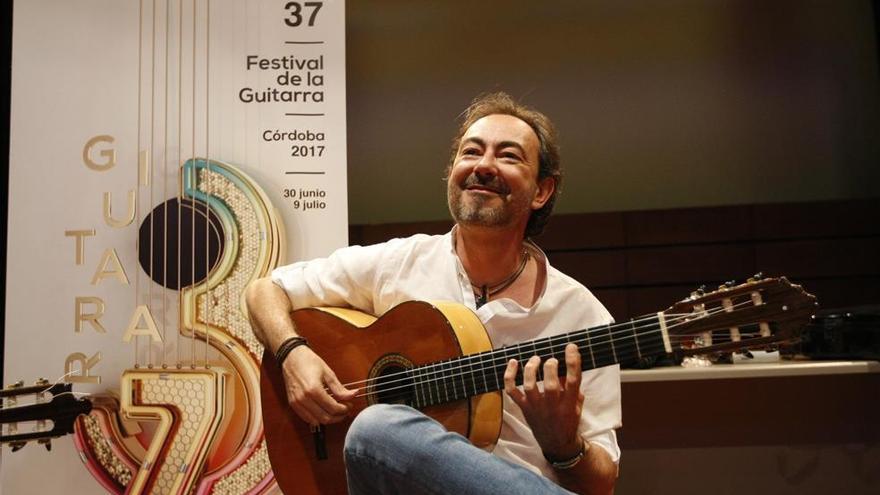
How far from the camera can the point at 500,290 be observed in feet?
6.56

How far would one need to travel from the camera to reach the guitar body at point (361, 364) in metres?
1.66

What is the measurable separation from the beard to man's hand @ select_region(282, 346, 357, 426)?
0.54m

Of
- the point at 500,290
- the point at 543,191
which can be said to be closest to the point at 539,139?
the point at 543,191

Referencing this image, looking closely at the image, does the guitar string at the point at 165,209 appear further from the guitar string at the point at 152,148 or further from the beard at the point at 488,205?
the beard at the point at 488,205

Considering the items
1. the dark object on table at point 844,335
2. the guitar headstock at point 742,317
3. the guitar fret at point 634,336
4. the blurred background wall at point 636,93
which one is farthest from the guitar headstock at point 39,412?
the dark object on table at point 844,335

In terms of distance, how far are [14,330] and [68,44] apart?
1.00 meters

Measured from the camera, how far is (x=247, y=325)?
2500 millimetres

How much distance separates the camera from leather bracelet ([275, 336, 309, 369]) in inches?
72.1

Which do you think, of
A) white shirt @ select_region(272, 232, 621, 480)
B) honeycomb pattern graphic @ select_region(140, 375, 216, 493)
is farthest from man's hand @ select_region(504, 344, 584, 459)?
honeycomb pattern graphic @ select_region(140, 375, 216, 493)

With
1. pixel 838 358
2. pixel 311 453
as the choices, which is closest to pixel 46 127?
pixel 311 453

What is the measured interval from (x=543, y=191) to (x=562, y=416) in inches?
30.2

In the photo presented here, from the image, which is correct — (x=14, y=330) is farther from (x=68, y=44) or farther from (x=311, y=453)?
(x=311, y=453)

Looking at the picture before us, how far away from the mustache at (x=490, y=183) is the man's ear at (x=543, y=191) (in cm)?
17

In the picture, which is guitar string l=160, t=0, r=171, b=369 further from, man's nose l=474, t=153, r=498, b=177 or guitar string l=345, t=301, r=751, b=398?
man's nose l=474, t=153, r=498, b=177
